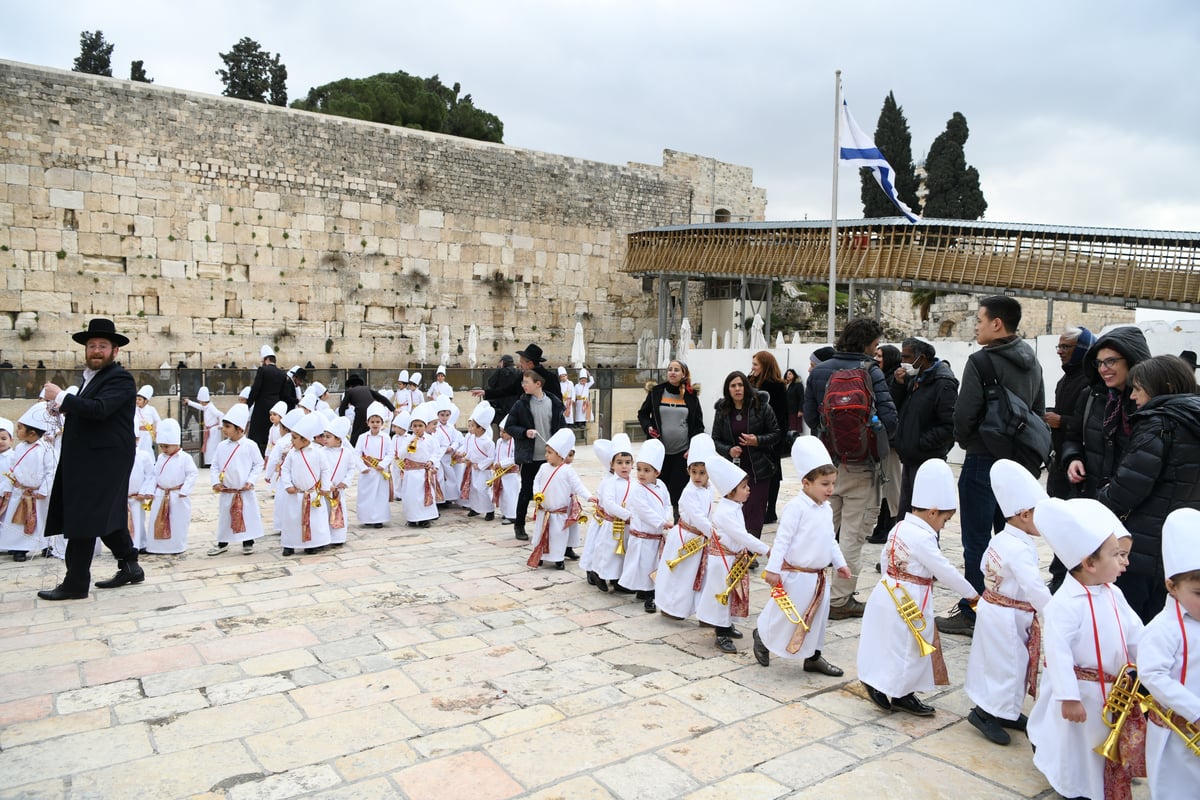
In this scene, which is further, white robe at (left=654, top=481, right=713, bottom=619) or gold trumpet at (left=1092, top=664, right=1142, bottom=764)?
white robe at (left=654, top=481, right=713, bottom=619)

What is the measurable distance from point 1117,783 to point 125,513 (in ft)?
17.8

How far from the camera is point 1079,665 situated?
277 cm

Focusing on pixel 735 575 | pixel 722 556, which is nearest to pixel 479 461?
pixel 722 556

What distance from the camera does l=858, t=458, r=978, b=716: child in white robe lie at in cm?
343

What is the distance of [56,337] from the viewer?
15.9 metres

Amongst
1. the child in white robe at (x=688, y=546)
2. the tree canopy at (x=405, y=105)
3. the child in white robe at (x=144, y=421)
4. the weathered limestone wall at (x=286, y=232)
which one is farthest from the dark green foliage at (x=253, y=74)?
the child in white robe at (x=688, y=546)

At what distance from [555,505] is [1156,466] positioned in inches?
152

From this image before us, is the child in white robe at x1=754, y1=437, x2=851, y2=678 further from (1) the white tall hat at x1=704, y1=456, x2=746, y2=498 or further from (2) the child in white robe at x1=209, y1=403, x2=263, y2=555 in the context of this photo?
(2) the child in white robe at x1=209, y1=403, x2=263, y2=555

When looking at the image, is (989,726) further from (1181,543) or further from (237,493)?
(237,493)

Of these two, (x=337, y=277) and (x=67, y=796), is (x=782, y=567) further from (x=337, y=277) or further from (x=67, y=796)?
(x=337, y=277)

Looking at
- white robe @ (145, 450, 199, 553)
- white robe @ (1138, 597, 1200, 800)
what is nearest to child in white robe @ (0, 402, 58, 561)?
white robe @ (145, 450, 199, 553)

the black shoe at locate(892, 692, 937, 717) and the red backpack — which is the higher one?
the red backpack

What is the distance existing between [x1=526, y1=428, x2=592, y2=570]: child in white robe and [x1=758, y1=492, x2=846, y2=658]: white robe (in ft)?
7.81

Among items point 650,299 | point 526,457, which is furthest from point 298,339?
point 526,457
